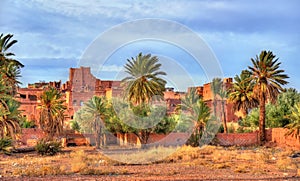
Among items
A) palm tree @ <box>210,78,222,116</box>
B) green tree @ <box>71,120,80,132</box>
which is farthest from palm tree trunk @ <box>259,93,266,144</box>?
green tree @ <box>71,120,80,132</box>

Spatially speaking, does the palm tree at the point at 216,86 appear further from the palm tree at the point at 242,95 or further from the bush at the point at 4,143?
the bush at the point at 4,143

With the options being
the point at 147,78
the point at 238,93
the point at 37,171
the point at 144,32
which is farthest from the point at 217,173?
the point at 238,93

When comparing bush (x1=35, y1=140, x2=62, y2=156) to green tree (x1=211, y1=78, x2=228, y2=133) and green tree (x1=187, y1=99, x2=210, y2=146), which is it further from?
green tree (x1=211, y1=78, x2=228, y2=133)

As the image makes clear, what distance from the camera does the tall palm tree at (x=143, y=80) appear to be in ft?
141

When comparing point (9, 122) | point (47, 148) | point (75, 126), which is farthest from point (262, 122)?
point (75, 126)

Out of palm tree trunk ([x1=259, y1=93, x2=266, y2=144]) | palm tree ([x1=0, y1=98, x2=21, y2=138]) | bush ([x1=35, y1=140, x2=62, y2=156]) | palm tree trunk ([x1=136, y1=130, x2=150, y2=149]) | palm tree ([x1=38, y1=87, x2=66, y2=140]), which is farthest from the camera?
palm tree trunk ([x1=136, y1=130, x2=150, y2=149])

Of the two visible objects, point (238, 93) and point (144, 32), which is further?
point (238, 93)

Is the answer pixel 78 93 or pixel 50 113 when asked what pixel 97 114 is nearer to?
pixel 50 113

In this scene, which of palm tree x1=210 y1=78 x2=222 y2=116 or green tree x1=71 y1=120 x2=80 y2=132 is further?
palm tree x1=210 y1=78 x2=222 y2=116

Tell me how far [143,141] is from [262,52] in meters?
16.1

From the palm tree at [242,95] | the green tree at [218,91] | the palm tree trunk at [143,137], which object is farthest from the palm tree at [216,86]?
the palm tree trunk at [143,137]

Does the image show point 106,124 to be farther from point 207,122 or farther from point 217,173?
point 217,173

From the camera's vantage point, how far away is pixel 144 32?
107ft

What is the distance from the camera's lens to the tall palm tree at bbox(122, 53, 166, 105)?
141 feet
